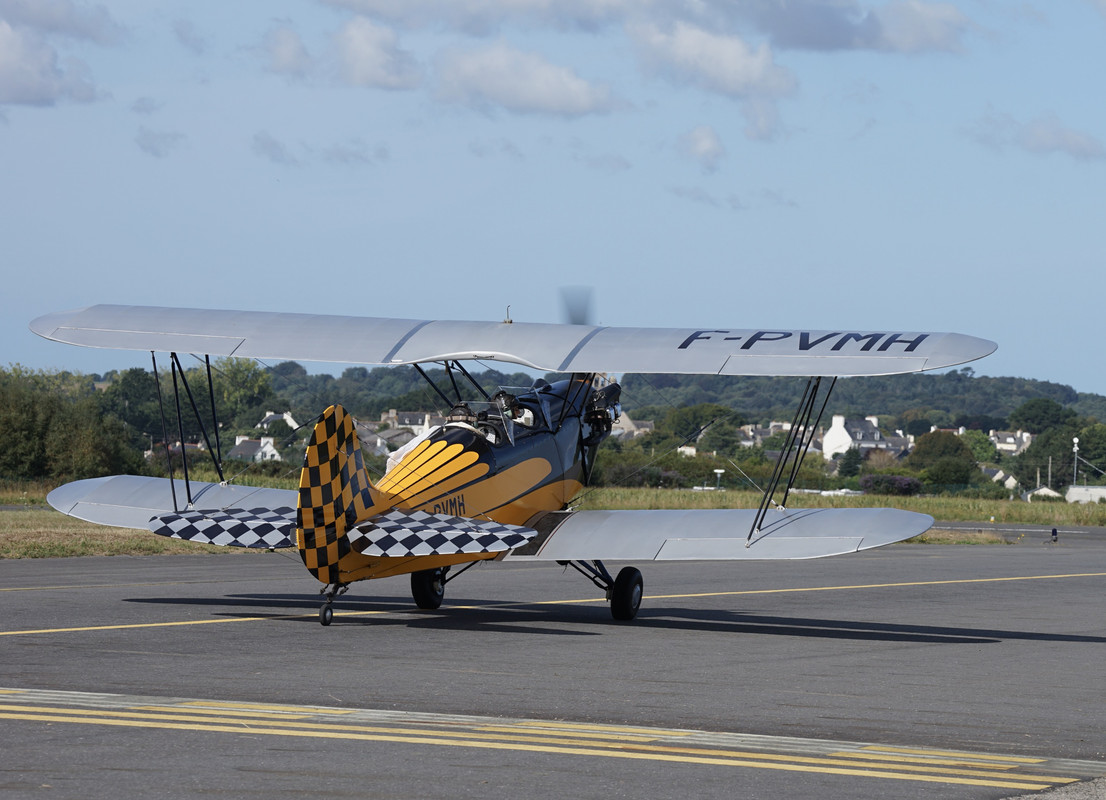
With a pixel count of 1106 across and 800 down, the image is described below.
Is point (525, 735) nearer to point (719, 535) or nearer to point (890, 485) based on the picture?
point (719, 535)

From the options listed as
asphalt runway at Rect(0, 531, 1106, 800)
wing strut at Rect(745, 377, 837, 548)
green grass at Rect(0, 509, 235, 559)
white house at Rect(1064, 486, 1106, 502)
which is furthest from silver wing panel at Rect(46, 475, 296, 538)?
white house at Rect(1064, 486, 1106, 502)

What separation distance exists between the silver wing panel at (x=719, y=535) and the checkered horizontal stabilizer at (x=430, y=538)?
56.8 inches

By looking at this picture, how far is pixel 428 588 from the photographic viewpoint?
1549 centimetres

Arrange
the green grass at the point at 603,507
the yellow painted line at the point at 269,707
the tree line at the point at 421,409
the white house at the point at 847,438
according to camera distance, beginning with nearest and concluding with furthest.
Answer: the yellow painted line at the point at 269,707 → the tree line at the point at 421,409 → the green grass at the point at 603,507 → the white house at the point at 847,438

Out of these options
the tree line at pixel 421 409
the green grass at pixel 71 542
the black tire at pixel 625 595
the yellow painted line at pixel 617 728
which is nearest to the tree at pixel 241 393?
the tree line at pixel 421 409

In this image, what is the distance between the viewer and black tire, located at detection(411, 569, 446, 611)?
1538 centimetres

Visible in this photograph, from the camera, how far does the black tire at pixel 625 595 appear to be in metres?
15.4

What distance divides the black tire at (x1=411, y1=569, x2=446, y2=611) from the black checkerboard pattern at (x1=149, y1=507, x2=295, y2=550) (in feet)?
8.29

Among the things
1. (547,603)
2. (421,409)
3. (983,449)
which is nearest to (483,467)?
(547,603)

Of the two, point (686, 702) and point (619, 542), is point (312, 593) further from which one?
point (686, 702)

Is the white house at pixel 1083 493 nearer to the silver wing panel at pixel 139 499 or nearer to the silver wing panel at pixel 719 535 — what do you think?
the silver wing panel at pixel 719 535

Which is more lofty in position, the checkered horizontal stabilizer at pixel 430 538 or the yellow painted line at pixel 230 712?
the checkered horizontal stabilizer at pixel 430 538

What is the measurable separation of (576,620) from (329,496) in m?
4.25

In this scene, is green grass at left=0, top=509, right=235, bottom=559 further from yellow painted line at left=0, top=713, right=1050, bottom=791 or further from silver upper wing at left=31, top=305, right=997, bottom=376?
yellow painted line at left=0, top=713, right=1050, bottom=791
